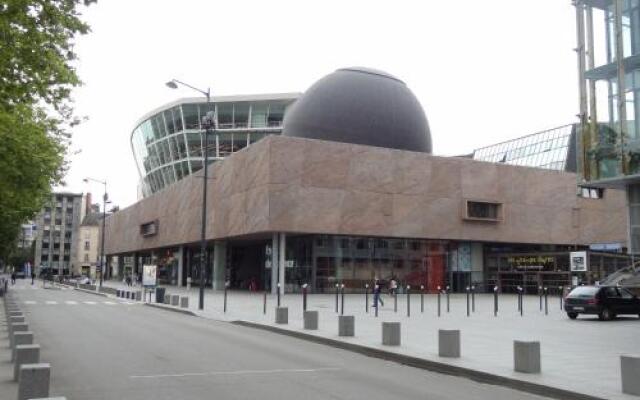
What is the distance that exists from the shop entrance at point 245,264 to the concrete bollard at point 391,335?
43.2 meters

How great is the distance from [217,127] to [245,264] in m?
24.1

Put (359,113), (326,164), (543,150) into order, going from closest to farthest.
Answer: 1. (326,164)
2. (359,113)
3. (543,150)

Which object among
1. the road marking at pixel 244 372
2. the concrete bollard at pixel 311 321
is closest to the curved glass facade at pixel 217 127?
the concrete bollard at pixel 311 321

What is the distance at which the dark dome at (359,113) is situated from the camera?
163 ft

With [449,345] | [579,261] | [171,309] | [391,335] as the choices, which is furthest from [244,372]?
[579,261]

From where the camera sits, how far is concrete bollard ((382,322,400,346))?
46.7 feet

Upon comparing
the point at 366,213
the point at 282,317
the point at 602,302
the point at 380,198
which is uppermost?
the point at 380,198

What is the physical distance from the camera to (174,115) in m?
83.0

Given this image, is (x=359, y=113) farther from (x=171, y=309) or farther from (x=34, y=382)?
(x=34, y=382)

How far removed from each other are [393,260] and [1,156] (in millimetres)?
33187

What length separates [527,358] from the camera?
1065 centimetres

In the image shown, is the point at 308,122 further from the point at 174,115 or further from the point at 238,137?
the point at 174,115

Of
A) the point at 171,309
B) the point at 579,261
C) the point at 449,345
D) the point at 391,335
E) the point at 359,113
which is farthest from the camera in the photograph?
the point at 359,113

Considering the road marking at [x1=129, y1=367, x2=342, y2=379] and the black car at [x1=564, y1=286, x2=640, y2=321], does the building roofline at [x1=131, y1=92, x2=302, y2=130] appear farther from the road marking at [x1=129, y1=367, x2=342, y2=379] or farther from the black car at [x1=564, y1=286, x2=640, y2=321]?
the road marking at [x1=129, y1=367, x2=342, y2=379]
